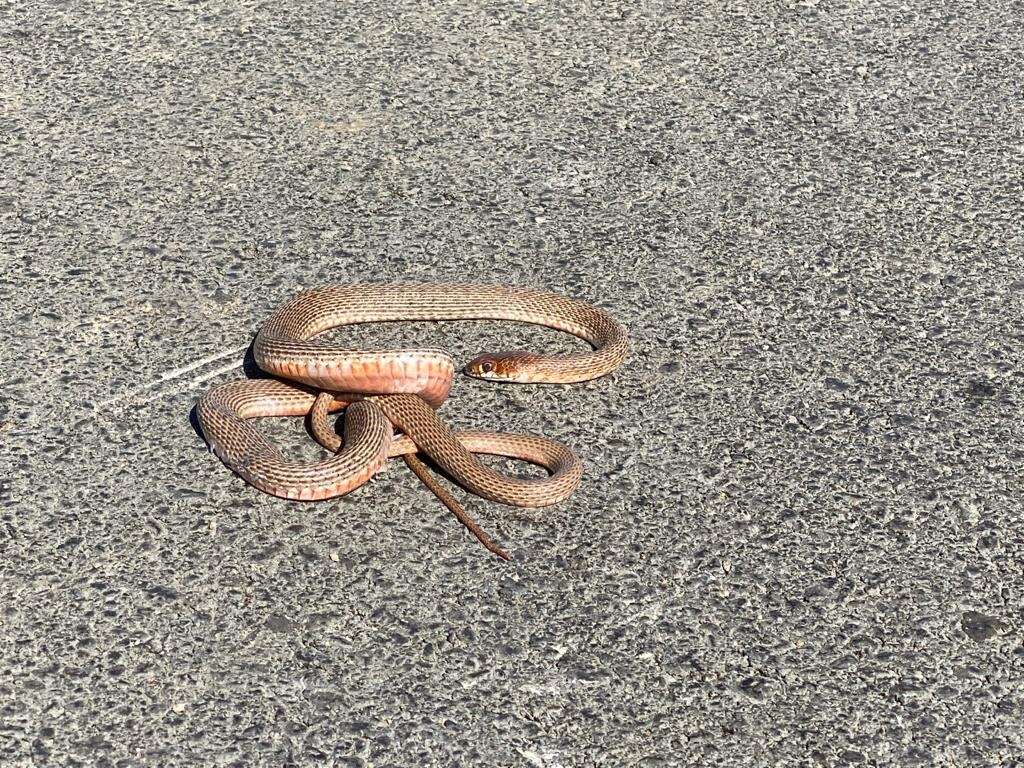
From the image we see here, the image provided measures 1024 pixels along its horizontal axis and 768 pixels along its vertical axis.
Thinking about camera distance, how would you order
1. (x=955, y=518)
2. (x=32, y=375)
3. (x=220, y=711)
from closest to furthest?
(x=220, y=711) → (x=955, y=518) → (x=32, y=375)

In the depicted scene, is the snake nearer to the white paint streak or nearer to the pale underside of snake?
the pale underside of snake

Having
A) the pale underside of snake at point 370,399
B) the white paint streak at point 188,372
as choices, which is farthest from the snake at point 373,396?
the white paint streak at point 188,372

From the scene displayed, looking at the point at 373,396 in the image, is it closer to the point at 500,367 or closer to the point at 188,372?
the point at 500,367

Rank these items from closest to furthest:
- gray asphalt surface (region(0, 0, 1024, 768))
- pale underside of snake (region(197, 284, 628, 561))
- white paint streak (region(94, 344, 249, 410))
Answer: gray asphalt surface (region(0, 0, 1024, 768)), pale underside of snake (region(197, 284, 628, 561)), white paint streak (region(94, 344, 249, 410))

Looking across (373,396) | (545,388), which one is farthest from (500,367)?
(373,396)

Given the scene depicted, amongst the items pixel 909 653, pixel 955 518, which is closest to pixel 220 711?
pixel 909 653

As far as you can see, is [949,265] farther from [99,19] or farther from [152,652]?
[99,19]

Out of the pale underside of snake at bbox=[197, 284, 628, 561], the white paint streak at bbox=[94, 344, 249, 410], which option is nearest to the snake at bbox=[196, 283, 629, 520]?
the pale underside of snake at bbox=[197, 284, 628, 561]
